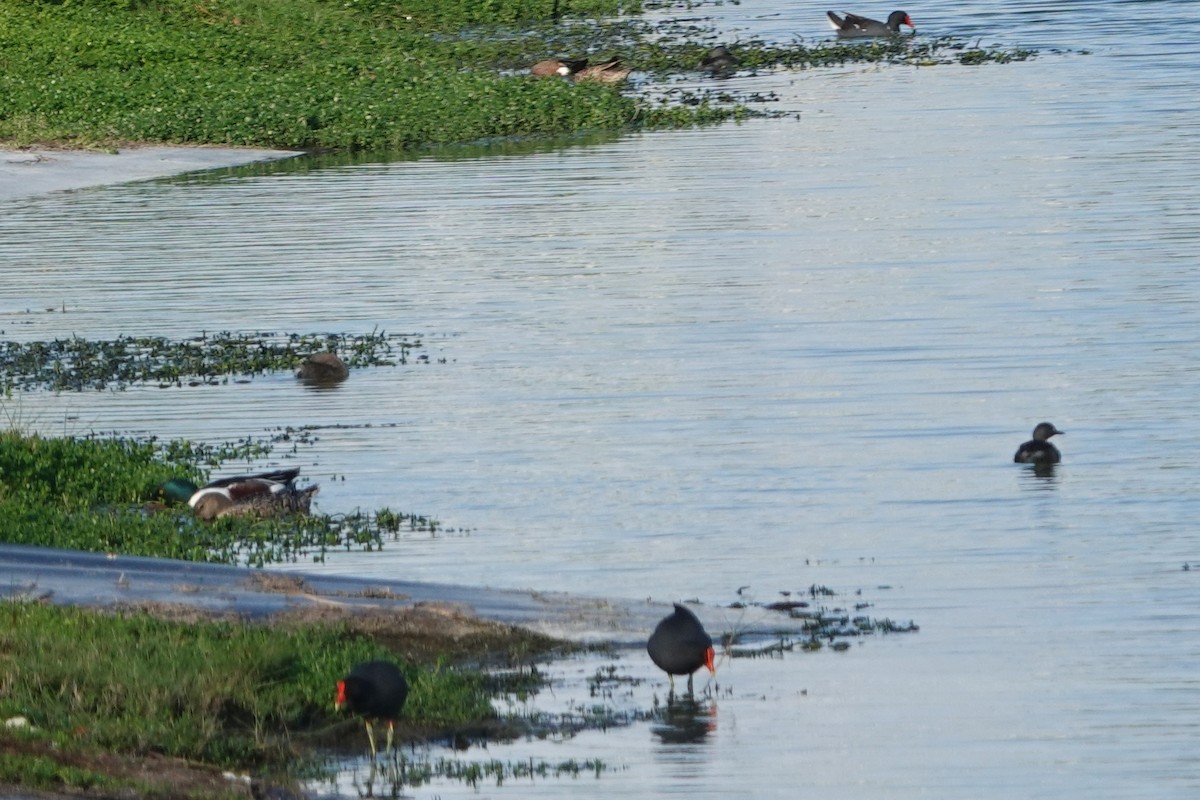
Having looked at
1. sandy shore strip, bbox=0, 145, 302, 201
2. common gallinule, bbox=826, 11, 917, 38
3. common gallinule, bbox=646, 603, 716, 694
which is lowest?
common gallinule, bbox=646, 603, 716, 694

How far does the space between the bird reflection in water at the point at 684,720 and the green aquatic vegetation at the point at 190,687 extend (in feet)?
2.56

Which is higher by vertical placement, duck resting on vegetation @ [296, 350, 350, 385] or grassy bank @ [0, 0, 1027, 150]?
grassy bank @ [0, 0, 1027, 150]

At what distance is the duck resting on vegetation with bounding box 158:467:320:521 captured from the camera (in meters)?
13.7

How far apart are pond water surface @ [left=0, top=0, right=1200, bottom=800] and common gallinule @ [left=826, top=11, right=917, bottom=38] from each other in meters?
11.1

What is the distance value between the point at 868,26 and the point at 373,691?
3771 cm

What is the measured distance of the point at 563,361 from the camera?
1909 centimetres

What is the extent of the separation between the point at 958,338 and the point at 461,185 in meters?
10.9

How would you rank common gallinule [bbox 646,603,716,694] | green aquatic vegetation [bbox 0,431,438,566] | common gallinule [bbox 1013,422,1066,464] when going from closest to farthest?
1. common gallinule [bbox 646,603,716,694]
2. green aquatic vegetation [bbox 0,431,438,566]
3. common gallinule [bbox 1013,422,1066,464]

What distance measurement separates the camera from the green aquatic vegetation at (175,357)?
1861cm

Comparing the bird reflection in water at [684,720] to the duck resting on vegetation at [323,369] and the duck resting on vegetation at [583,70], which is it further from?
the duck resting on vegetation at [583,70]

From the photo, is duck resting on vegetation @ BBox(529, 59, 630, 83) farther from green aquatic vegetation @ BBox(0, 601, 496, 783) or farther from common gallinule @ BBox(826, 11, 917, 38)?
green aquatic vegetation @ BBox(0, 601, 496, 783)

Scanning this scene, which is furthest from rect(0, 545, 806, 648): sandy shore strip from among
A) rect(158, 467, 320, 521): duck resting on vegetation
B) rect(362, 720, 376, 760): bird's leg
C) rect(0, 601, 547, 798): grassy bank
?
rect(362, 720, 376, 760): bird's leg

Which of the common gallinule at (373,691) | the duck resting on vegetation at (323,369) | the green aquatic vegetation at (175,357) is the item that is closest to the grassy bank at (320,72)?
the green aquatic vegetation at (175,357)

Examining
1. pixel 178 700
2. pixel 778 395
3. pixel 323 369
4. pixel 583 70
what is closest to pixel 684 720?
pixel 178 700
